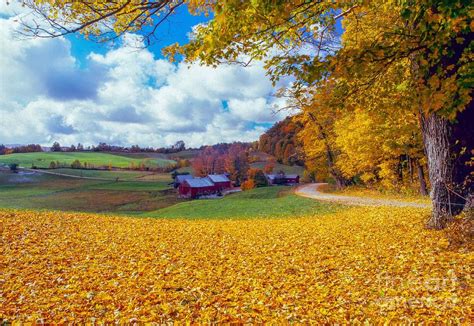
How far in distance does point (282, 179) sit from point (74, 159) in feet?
215

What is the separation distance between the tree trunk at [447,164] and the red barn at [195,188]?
4835cm

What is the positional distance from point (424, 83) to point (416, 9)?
1.56 metres

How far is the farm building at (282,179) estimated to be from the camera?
70062mm

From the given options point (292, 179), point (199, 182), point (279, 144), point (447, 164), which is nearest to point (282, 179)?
point (292, 179)

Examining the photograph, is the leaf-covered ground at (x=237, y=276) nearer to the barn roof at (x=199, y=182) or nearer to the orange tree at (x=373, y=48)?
the orange tree at (x=373, y=48)

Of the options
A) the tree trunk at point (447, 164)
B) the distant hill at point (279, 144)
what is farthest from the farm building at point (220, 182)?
the tree trunk at point (447, 164)

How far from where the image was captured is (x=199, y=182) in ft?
192

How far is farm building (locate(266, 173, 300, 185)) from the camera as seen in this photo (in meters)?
70.1

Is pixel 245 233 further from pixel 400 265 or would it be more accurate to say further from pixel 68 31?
pixel 68 31

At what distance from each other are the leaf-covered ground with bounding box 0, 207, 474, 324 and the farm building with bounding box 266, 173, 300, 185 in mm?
60381

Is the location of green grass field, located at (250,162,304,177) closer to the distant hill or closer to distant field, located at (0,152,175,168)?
the distant hill

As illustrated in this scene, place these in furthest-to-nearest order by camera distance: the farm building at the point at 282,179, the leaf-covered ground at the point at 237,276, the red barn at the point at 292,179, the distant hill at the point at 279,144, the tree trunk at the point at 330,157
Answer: the distant hill at the point at 279,144
the red barn at the point at 292,179
the farm building at the point at 282,179
the tree trunk at the point at 330,157
the leaf-covered ground at the point at 237,276

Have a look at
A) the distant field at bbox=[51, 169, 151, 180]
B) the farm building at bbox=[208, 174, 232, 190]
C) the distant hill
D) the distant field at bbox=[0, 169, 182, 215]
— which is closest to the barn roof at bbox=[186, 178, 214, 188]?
the farm building at bbox=[208, 174, 232, 190]

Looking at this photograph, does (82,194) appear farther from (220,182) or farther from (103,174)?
(103,174)
